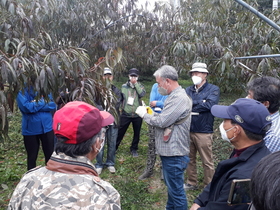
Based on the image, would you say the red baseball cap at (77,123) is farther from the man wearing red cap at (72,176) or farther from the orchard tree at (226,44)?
the orchard tree at (226,44)

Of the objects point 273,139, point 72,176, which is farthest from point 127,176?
point 72,176

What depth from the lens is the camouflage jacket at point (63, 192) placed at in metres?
1.24

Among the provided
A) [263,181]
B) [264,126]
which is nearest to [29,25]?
[264,126]

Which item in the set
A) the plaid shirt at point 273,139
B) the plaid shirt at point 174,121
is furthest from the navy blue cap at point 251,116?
the plaid shirt at point 174,121

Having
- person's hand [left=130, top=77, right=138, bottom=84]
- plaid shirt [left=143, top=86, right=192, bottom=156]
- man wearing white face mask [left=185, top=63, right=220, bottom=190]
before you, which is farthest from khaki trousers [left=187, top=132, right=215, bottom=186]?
person's hand [left=130, top=77, right=138, bottom=84]

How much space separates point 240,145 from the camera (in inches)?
67.4

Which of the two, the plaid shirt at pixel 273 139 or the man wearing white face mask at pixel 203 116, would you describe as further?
the man wearing white face mask at pixel 203 116

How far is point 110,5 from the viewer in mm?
5953

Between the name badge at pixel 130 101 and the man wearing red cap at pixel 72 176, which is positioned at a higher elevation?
the man wearing red cap at pixel 72 176

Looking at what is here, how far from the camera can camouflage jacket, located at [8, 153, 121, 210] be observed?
1243 mm

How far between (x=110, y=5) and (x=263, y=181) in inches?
226

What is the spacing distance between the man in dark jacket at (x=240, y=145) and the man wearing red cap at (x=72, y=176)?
613 millimetres

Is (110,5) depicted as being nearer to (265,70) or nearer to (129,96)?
(129,96)

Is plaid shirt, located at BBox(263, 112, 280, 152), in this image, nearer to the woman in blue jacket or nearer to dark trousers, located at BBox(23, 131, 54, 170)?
the woman in blue jacket
